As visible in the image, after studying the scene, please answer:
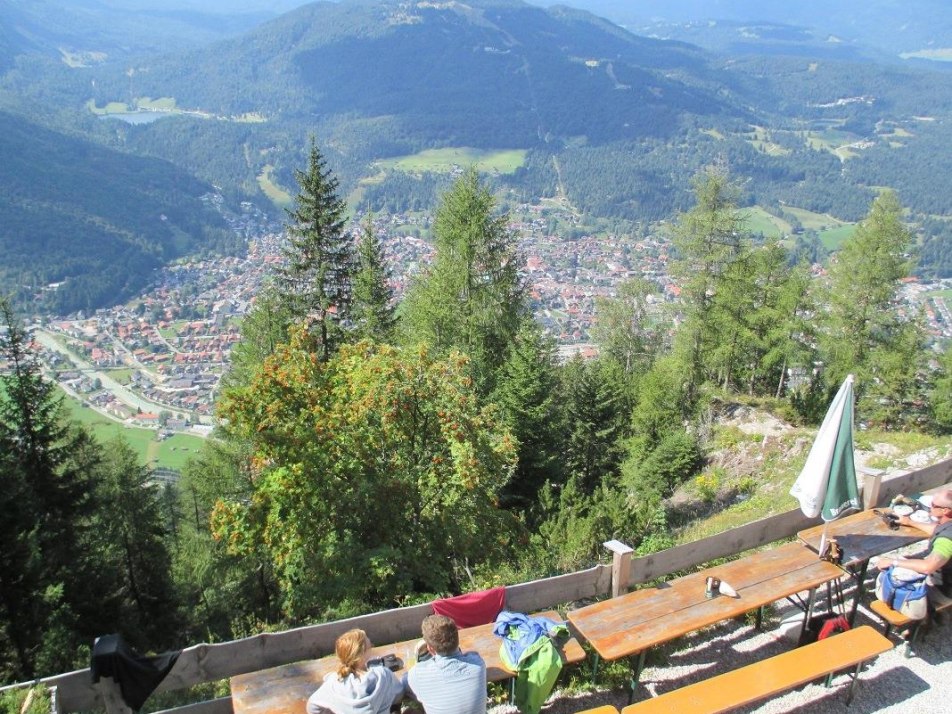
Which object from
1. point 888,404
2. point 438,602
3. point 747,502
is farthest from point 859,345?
point 438,602

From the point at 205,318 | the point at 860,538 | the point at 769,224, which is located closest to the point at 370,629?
the point at 860,538

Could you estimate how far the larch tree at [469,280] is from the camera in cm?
2089

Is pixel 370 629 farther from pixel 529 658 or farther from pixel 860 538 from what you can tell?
pixel 860 538

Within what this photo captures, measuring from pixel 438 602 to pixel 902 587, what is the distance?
420cm

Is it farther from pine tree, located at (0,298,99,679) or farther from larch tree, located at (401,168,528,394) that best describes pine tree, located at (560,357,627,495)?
pine tree, located at (0,298,99,679)

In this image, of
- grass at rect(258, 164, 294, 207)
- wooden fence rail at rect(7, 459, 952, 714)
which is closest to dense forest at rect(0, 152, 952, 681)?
wooden fence rail at rect(7, 459, 952, 714)

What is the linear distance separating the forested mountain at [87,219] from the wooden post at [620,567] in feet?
402

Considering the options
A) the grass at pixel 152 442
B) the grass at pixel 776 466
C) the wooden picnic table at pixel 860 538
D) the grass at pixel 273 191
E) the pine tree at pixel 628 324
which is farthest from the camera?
the grass at pixel 273 191

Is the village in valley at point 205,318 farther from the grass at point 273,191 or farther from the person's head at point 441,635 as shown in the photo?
the person's head at point 441,635

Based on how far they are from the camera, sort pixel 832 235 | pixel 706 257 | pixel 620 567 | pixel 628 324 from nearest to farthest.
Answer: pixel 620 567, pixel 706 257, pixel 628 324, pixel 832 235

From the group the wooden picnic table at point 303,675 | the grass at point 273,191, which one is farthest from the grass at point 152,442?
the grass at point 273,191

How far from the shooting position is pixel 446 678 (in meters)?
5.00

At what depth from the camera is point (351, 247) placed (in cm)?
2217

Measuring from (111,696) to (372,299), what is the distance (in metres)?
19.1
